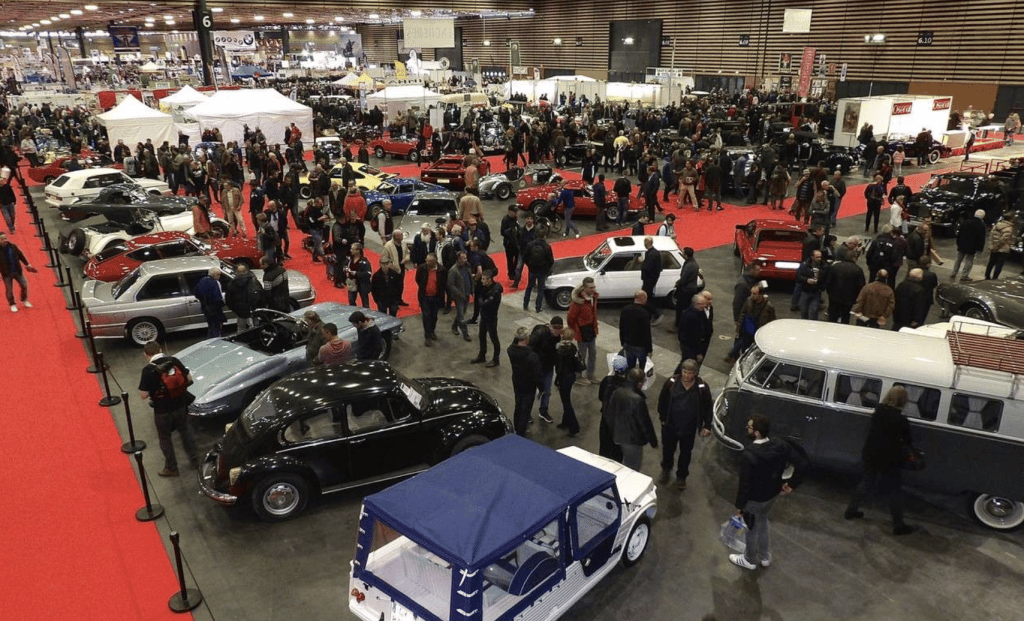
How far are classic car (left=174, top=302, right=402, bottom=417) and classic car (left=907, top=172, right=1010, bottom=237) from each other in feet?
48.9

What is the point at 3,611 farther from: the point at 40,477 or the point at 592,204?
the point at 592,204

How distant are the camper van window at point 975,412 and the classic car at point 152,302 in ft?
33.1

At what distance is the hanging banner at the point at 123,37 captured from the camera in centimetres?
4234

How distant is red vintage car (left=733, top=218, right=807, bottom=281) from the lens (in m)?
13.3

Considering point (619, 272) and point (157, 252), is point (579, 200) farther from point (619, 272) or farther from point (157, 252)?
point (157, 252)

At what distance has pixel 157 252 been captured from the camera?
42.6 feet

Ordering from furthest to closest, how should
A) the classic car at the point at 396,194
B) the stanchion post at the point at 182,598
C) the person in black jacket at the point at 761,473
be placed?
the classic car at the point at 396,194, the stanchion post at the point at 182,598, the person in black jacket at the point at 761,473

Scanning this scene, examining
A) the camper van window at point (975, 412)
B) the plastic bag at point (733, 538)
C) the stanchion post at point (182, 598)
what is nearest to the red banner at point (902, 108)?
the camper van window at point (975, 412)

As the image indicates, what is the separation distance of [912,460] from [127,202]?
60.1 feet

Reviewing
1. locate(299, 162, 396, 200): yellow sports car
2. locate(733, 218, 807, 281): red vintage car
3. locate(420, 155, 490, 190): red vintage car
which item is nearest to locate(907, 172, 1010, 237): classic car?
locate(733, 218, 807, 281): red vintage car

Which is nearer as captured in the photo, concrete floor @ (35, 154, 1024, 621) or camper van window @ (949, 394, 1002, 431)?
concrete floor @ (35, 154, 1024, 621)

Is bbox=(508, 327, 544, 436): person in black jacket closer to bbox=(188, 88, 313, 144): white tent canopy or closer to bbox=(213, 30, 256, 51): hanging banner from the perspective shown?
bbox=(188, 88, 313, 144): white tent canopy

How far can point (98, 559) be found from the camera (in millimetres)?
6613

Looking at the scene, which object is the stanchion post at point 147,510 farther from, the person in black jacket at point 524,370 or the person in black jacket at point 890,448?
the person in black jacket at point 890,448
